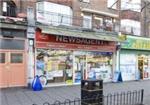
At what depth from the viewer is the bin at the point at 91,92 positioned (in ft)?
29.4

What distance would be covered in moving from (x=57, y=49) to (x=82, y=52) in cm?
239

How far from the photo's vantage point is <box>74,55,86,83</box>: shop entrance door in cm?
2039

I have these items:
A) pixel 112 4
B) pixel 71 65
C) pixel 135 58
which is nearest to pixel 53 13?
pixel 71 65

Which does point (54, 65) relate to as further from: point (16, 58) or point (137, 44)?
point (137, 44)

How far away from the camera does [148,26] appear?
92.2ft

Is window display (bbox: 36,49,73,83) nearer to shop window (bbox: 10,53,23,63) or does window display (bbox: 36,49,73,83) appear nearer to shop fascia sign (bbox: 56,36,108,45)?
shop fascia sign (bbox: 56,36,108,45)

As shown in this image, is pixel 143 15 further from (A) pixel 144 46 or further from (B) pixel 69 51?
(B) pixel 69 51

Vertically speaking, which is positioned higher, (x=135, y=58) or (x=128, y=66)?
(x=135, y=58)

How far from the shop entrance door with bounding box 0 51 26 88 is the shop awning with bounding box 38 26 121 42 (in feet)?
6.79

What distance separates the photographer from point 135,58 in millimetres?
25469

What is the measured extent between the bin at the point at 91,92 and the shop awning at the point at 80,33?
27.3 feet

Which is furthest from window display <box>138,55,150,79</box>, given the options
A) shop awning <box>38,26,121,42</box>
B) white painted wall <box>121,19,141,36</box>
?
shop awning <box>38,26,121,42</box>

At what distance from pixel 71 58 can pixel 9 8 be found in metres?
5.42

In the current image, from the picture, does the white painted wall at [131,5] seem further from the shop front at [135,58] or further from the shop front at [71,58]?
the shop front at [71,58]
